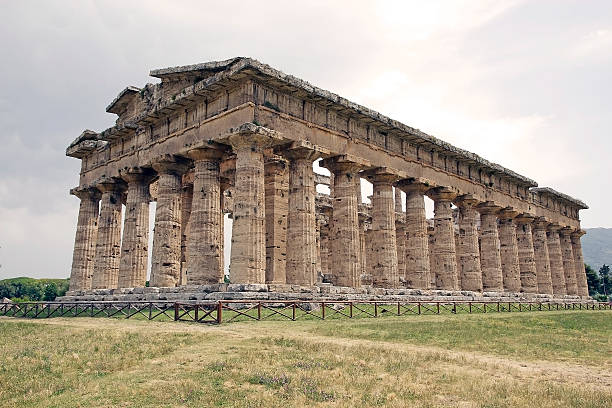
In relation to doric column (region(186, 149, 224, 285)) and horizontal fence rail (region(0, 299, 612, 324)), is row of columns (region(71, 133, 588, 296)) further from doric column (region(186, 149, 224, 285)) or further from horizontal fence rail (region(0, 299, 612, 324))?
horizontal fence rail (region(0, 299, 612, 324))

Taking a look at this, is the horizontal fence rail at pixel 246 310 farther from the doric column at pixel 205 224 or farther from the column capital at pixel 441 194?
the column capital at pixel 441 194

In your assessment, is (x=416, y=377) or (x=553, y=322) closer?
(x=416, y=377)

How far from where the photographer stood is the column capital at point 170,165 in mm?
27578

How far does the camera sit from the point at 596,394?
8000mm

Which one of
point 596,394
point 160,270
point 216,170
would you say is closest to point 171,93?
point 216,170

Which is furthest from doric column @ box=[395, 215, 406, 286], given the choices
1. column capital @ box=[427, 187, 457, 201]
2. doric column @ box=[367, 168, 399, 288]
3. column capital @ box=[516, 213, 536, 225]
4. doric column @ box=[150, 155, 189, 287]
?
doric column @ box=[150, 155, 189, 287]

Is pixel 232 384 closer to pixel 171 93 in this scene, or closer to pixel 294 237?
pixel 294 237

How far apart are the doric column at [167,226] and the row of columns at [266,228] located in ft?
0.19

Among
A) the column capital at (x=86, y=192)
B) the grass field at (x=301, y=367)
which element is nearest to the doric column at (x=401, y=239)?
the column capital at (x=86, y=192)

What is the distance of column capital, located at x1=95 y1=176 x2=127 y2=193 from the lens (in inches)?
1275

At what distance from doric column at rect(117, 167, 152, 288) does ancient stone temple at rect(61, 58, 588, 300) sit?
75 millimetres

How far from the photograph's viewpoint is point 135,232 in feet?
96.3

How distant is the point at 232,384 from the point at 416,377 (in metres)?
3.57

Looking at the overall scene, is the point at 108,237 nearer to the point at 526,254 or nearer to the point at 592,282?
the point at 526,254
